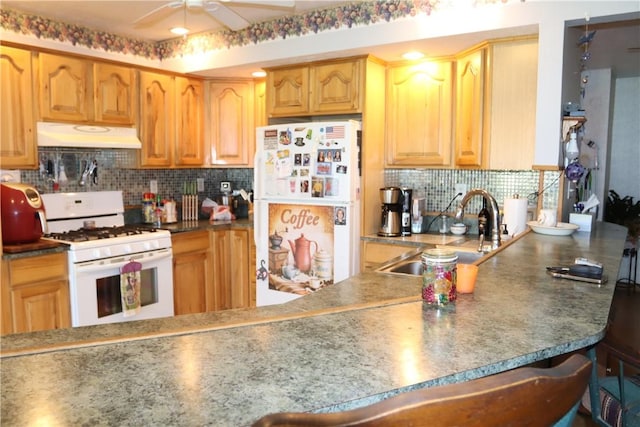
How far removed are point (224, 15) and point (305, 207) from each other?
1415 millimetres

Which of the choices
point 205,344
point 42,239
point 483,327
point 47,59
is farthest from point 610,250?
point 47,59

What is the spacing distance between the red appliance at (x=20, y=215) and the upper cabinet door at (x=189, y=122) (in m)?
1.35

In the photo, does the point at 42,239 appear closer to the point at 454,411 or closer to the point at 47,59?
the point at 47,59

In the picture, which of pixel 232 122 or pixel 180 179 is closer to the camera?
pixel 232 122

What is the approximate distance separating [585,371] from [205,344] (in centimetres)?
76

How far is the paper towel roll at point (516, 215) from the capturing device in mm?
3154

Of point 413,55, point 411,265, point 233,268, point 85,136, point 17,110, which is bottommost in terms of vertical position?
point 233,268

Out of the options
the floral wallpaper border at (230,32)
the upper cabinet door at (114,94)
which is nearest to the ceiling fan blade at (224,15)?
the floral wallpaper border at (230,32)

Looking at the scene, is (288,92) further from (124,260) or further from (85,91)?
(124,260)

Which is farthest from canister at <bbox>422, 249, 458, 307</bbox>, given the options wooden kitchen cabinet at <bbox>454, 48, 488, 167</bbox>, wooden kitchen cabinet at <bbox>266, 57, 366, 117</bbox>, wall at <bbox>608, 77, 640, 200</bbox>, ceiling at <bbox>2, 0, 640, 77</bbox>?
wall at <bbox>608, 77, 640, 200</bbox>

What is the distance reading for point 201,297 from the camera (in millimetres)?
4090

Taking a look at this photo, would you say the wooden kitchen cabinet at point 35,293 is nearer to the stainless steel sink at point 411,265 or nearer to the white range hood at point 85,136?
the white range hood at point 85,136

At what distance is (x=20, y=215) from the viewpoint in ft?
9.81

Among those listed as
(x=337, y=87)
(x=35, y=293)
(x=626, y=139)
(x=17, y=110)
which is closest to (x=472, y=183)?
(x=337, y=87)
